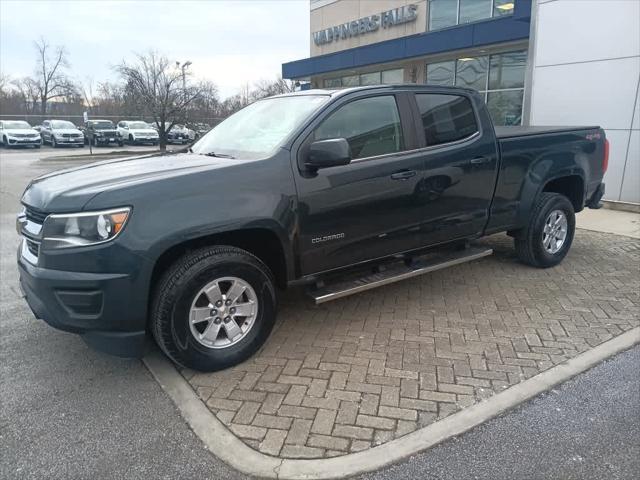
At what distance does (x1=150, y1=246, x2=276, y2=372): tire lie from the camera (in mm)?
3119

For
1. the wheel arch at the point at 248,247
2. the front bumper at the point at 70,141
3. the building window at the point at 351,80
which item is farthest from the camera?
the front bumper at the point at 70,141

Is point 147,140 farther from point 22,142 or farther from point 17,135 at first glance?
point 17,135

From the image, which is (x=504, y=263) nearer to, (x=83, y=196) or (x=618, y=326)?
(x=618, y=326)

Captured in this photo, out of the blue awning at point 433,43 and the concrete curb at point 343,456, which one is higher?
the blue awning at point 433,43

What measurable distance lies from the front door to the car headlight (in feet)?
4.02

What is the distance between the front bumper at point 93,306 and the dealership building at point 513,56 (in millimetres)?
9085

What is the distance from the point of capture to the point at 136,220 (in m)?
2.94

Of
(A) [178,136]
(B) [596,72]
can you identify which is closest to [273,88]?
(A) [178,136]

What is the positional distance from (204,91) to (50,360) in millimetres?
26681

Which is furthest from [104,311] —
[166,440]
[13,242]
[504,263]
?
[13,242]

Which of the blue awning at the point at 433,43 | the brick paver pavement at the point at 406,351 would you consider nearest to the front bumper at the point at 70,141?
the blue awning at the point at 433,43

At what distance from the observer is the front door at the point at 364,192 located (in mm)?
3607

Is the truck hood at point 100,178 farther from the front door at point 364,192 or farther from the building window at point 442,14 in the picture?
the building window at point 442,14

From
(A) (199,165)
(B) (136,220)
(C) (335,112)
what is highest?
(C) (335,112)
